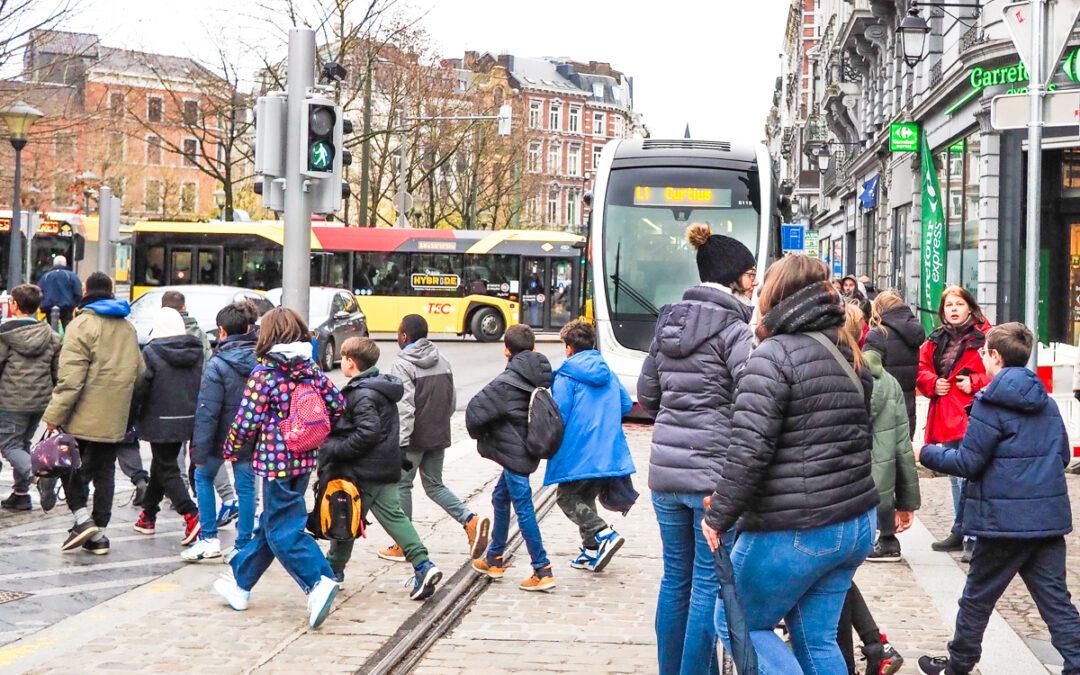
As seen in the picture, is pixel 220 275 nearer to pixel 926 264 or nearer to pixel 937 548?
pixel 926 264

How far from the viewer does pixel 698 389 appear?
17.5 feet

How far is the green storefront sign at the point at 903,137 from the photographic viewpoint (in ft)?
91.1

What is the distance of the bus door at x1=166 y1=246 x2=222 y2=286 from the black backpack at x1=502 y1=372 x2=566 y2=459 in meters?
28.2

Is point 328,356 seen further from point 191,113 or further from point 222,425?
point 191,113

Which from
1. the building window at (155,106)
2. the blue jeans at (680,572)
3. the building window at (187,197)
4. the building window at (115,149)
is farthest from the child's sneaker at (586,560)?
the building window at (187,197)

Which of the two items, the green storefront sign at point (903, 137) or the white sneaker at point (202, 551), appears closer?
the white sneaker at point (202, 551)

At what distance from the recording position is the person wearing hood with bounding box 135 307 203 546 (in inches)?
342

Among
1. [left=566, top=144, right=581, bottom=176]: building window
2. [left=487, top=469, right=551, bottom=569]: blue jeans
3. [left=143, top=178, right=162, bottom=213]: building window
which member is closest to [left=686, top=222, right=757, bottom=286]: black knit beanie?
[left=487, top=469, right=551, bottom=569]: blue jeans

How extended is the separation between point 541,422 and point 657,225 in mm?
10286

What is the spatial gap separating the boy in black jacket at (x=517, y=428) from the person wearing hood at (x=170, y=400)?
216cm

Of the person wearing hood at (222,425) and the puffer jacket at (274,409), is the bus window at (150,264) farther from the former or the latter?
the puffer jacket at (274,409)

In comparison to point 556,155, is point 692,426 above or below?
below

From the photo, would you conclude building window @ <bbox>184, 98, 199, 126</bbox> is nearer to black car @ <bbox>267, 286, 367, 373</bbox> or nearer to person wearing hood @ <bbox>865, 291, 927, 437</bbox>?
black car @ <bbox>267, 286, 367, 373</bbox>

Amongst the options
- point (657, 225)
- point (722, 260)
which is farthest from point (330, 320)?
point (722, 260)
